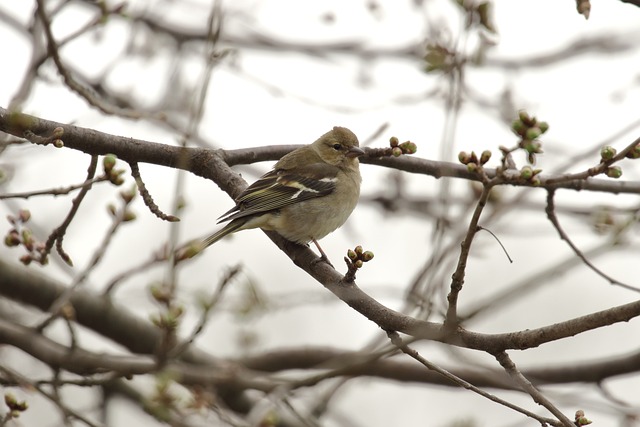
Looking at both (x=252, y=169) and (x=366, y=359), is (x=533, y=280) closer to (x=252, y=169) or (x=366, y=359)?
(x=366, y=359)

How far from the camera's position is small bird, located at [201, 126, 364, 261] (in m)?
5.27

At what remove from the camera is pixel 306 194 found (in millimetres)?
6090

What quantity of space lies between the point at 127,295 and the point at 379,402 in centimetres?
677

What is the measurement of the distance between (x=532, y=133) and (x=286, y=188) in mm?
3546

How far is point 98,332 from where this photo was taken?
6.12m

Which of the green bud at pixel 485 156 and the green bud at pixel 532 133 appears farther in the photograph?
the green bud at pixel 485 156

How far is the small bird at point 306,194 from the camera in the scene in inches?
207

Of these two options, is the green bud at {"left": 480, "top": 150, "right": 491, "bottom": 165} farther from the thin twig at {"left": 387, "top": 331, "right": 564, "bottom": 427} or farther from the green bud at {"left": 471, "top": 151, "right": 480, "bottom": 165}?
the thin twig at {"left": 387, "top": 331, "right": 564, "bottom": 427}

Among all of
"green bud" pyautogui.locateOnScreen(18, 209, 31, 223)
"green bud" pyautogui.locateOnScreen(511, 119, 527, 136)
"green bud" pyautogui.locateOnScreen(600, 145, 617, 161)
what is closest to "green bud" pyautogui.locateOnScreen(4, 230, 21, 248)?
"green bud" pyautogui.locateOnScreen(18, 209, 31, 223)

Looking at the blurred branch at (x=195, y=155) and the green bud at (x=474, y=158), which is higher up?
the blurred branch at (x=195, y=155)

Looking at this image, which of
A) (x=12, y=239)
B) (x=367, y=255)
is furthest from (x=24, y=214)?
(x=367, y=255)

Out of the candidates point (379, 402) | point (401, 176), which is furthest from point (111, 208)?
point (379, 402)

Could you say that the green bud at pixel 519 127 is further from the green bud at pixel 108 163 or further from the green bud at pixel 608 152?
the green bud at pixel 108 163

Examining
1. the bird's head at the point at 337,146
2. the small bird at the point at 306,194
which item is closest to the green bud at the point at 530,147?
the small bird at the point at 306,194
